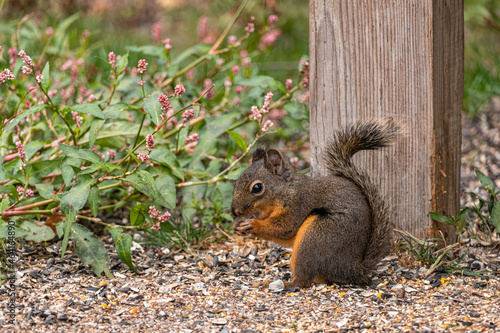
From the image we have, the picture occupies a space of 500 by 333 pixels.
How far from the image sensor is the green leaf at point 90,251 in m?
3.08

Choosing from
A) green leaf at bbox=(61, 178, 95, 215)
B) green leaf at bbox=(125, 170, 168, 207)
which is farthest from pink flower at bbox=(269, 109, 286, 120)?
green leaf at bbox=(61, 178, 95, 215)

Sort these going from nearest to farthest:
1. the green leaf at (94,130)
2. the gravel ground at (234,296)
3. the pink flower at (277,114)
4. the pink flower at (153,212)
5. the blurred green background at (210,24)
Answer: the gravel ground at (234,296)
the green leaf at (94,130)
the pink flower at (153,212)
the pink flower at (277,114)
the blurred green background at (210,24)

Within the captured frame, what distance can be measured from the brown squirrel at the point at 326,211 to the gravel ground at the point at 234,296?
0.14 m

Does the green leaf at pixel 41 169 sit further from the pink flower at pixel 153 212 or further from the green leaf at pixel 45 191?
the pink flower at pixel 153 212

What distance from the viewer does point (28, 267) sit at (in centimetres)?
316

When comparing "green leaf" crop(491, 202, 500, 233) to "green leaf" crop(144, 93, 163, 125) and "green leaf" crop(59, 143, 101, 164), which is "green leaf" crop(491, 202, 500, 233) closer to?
"green leaf" crop(144, 93, 163, 125)

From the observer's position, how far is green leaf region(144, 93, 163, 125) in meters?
2.97

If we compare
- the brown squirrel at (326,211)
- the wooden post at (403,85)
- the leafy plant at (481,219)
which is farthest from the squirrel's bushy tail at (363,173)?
the leafy plant at (481,219)

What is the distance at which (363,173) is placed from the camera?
3.10 m

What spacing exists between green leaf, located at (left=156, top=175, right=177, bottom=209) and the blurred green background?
1.76 metres

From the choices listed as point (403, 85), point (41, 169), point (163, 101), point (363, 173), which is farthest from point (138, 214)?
point (403, 85)

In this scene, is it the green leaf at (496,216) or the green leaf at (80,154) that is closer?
the green leaf at (80,154)

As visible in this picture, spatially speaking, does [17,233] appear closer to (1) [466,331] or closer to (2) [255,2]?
(1) [466,331]

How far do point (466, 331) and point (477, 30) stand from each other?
5.99 metres
